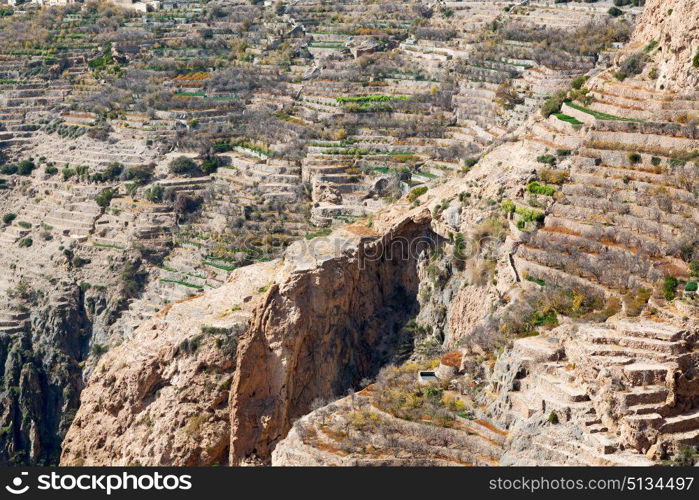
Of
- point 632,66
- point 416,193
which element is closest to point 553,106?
point 632,66

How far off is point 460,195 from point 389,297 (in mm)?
3965

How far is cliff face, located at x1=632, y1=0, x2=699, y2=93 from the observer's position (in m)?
38.9

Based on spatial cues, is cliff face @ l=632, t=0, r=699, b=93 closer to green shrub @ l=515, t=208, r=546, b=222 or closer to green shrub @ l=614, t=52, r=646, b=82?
green shrub @ l=614, t=52, r=646, b=82

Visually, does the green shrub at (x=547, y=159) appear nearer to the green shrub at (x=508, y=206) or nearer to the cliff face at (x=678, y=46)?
the green shrub at (x=508, y=206)

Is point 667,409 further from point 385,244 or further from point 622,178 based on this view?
point 385,244

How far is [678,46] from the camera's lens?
39594 mm

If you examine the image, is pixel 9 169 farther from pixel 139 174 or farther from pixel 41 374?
pixel 41 374

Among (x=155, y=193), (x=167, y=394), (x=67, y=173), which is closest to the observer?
(x=167, y=394)

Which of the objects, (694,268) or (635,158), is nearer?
(694,268)

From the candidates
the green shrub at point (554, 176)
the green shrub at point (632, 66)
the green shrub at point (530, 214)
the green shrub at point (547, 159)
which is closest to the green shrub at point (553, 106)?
the green shrub at point (632, 66)

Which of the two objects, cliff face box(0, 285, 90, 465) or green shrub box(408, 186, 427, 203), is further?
cliff face box(0, 285, 90, 465)

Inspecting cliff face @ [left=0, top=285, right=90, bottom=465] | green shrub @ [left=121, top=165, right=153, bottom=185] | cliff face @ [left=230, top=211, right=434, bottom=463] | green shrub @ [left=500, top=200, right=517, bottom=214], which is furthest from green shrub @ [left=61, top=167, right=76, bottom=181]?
green shrub @ [left=500, top=200, right=517, bottom=214]

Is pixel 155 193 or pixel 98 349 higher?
pixel 155 193

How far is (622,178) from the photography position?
3684 cm
